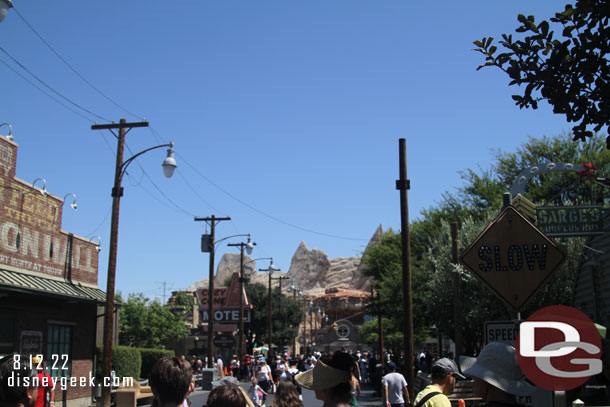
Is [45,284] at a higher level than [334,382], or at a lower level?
higher

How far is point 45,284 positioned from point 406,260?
12.1 meters

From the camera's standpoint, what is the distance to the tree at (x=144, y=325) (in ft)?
284

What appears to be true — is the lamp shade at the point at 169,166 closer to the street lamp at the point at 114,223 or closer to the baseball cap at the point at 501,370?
the street lamp at the point at 114,223

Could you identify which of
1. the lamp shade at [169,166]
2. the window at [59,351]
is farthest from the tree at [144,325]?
the lamp shade at [169,166]

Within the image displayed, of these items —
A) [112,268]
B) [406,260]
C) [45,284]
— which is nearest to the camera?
[406,260]

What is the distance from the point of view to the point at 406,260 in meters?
17.8

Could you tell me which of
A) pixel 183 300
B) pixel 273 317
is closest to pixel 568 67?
pixel 273 317

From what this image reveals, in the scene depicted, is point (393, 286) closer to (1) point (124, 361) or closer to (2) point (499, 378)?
(1) point (124, 361)

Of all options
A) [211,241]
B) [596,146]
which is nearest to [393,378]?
[211,241]

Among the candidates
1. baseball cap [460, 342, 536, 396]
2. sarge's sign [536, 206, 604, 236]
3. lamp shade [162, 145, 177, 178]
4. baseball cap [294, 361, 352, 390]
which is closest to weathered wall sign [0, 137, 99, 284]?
lamp shade [162, 145, 177, 178]

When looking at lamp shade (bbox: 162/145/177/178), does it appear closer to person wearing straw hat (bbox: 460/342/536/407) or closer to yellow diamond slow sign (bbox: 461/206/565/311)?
yellow diamond slow sign (bbox: 461/206/565/311)

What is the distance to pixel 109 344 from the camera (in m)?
19.8

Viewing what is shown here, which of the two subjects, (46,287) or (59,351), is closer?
(46,287)

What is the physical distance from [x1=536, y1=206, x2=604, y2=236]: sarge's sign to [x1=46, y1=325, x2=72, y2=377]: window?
16.7 meters
